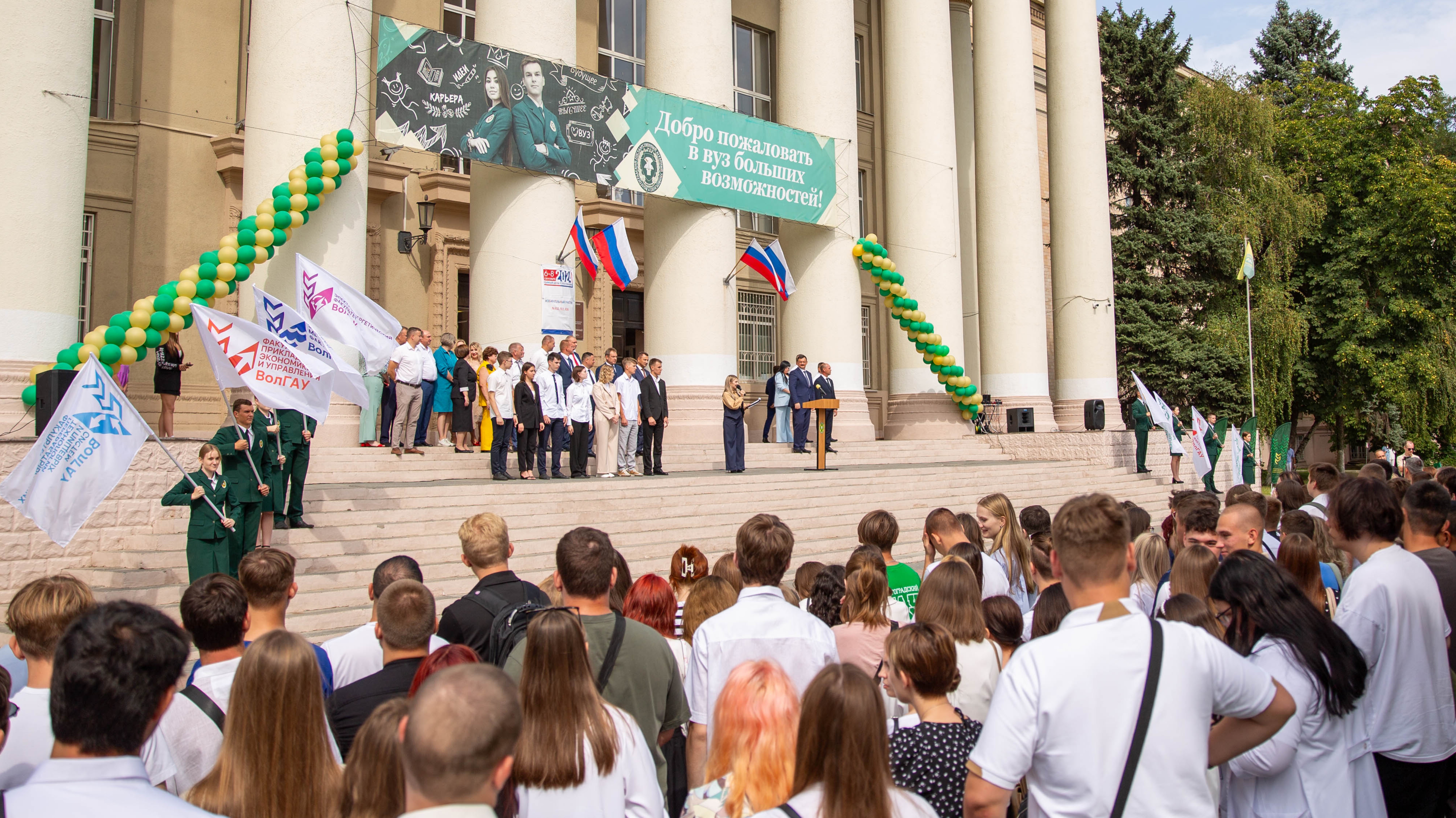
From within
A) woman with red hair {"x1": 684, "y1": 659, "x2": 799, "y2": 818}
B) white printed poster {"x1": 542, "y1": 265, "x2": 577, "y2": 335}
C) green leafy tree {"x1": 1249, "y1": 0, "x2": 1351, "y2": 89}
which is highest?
green leafy tree {"x1": 1249, "y1": 0, "x2": 1351, "y2": 89}

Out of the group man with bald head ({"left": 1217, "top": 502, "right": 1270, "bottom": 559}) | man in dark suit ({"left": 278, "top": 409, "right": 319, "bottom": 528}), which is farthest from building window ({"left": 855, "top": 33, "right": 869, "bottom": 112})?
man with bald head ({"left": 1217, "top": 502, "right": 1270, "bottom": 559})

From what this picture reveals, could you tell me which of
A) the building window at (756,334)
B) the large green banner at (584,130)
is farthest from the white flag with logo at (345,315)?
the building window at (756,334)

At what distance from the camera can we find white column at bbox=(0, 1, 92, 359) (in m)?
11.5

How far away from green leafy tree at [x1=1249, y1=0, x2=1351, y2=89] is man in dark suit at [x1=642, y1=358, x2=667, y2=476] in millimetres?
35271

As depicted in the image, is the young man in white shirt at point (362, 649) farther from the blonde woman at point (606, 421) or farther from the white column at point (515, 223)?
the white column at point (515, 223)

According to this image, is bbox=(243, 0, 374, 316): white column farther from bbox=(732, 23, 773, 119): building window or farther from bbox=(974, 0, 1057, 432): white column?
bbox=(974, 0, 1057, 432): white column

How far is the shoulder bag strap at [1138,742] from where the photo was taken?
2676mm

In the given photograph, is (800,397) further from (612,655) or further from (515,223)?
(612,655)

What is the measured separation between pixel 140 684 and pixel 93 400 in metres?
5.33

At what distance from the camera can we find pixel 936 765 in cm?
328

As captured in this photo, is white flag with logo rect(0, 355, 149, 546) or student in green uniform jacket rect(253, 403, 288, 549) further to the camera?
student in green uniform jacket rect(253, 403, 288, 549)

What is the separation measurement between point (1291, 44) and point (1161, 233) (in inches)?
646

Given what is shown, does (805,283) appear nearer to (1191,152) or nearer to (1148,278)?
(1148,278)

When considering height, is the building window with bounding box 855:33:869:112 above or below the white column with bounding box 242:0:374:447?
above
